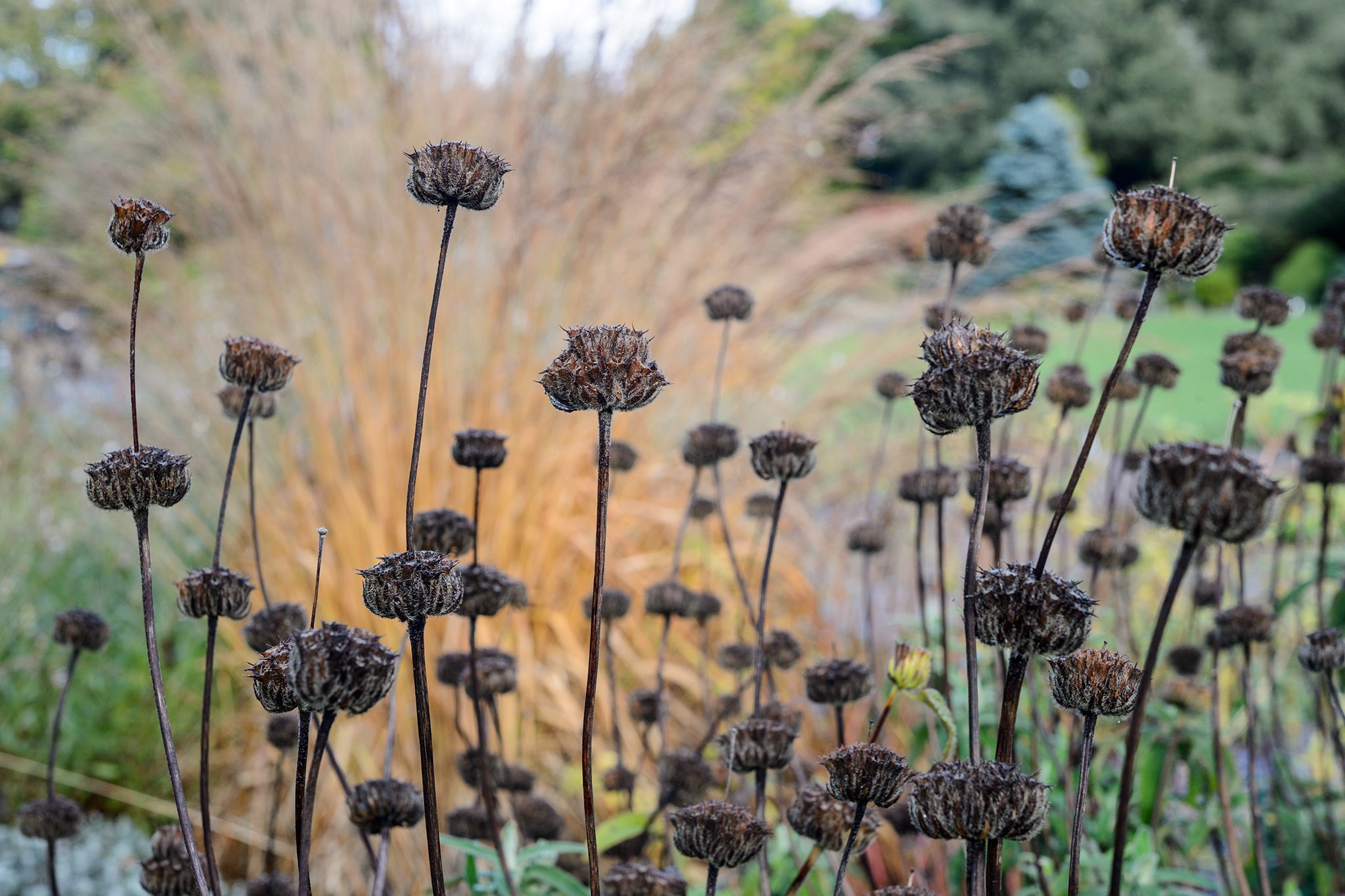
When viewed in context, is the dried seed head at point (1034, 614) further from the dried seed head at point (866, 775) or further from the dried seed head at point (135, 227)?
the dried seed head at point (135, 227)

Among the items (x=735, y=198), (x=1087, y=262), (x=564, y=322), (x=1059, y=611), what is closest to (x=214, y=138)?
(x=564, y=322)

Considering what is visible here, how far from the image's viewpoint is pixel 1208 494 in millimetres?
429

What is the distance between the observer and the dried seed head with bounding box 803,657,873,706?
2.98 feet

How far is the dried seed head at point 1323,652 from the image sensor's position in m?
0.94

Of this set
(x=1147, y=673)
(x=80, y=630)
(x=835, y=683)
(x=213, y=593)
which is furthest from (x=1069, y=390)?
(x=80, y=630)

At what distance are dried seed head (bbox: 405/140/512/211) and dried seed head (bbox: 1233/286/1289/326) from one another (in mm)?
921

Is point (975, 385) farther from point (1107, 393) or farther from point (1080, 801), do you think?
point (1080, 801)

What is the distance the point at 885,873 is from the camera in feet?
5.72

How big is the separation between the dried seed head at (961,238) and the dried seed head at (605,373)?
63 cm

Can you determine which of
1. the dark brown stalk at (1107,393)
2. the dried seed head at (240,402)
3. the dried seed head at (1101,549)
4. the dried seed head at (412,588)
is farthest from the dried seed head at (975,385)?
the dried seed head at (1101,549)

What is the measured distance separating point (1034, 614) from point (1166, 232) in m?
0.21

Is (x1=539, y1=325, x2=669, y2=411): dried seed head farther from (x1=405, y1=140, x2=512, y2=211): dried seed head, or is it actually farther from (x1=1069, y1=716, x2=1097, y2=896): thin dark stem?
(x1=1069, y1=716, x2=1097, y2=896): thin dark stem

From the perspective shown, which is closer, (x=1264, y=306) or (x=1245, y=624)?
(x=1245, y=624)

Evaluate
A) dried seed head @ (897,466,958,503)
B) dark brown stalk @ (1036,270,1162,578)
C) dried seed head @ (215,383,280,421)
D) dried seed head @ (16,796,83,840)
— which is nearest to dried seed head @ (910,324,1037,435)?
dark brown stalk @ (1036,270,1162,578)
